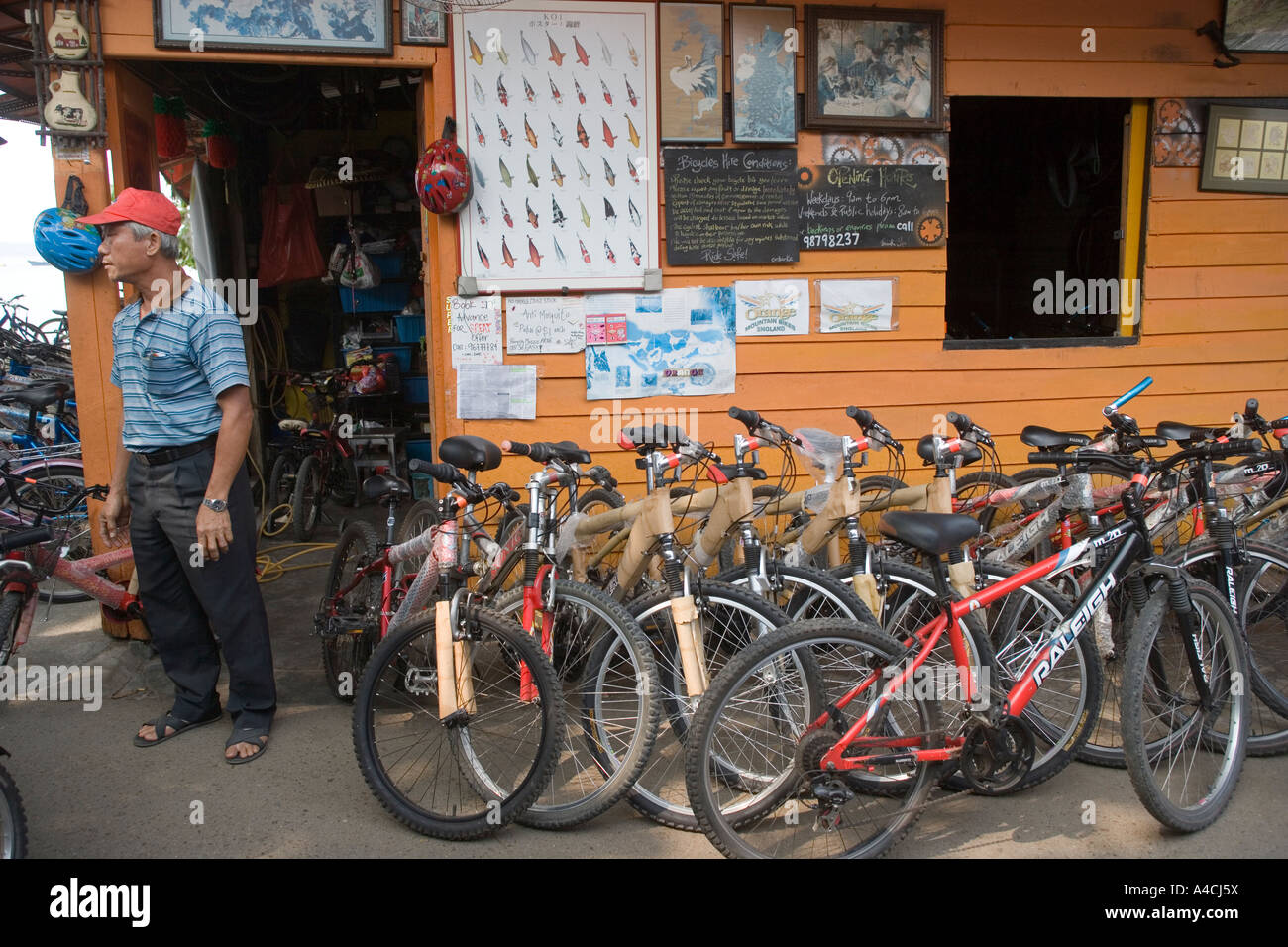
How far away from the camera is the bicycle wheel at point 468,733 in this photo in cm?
322

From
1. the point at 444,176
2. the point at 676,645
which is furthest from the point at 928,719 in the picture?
the point at 444,176

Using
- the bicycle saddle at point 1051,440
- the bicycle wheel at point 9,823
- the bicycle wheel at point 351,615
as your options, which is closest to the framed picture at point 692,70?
the bicycle saddle at point 1051,440

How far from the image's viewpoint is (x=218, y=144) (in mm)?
7203

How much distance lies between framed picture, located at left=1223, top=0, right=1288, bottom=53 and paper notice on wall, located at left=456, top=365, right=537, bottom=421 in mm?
4637

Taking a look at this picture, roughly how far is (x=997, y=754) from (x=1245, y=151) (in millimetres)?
4697

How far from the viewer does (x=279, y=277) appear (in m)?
8.14

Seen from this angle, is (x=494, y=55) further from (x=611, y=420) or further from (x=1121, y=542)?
(x=1121, y=542)

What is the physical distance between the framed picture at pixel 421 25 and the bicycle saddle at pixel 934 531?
12.0 feet

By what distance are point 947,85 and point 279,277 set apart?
5.66 m

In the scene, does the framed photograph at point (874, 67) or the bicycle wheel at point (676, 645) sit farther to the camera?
the framed photograph at point (874, 67)

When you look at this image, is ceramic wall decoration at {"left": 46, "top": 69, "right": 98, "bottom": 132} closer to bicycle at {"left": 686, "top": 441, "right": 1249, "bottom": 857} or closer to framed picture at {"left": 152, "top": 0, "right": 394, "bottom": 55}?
framed picture at {"left": 152, "top": 0, "right": 394, "bottom": 55}

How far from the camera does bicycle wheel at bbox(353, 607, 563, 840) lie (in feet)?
10.6

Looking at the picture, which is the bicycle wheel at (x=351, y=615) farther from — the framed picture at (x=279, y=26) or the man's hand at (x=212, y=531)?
the framed picture at (x=279, y=26)

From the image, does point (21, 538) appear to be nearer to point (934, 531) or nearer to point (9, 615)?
point (9, 615)
